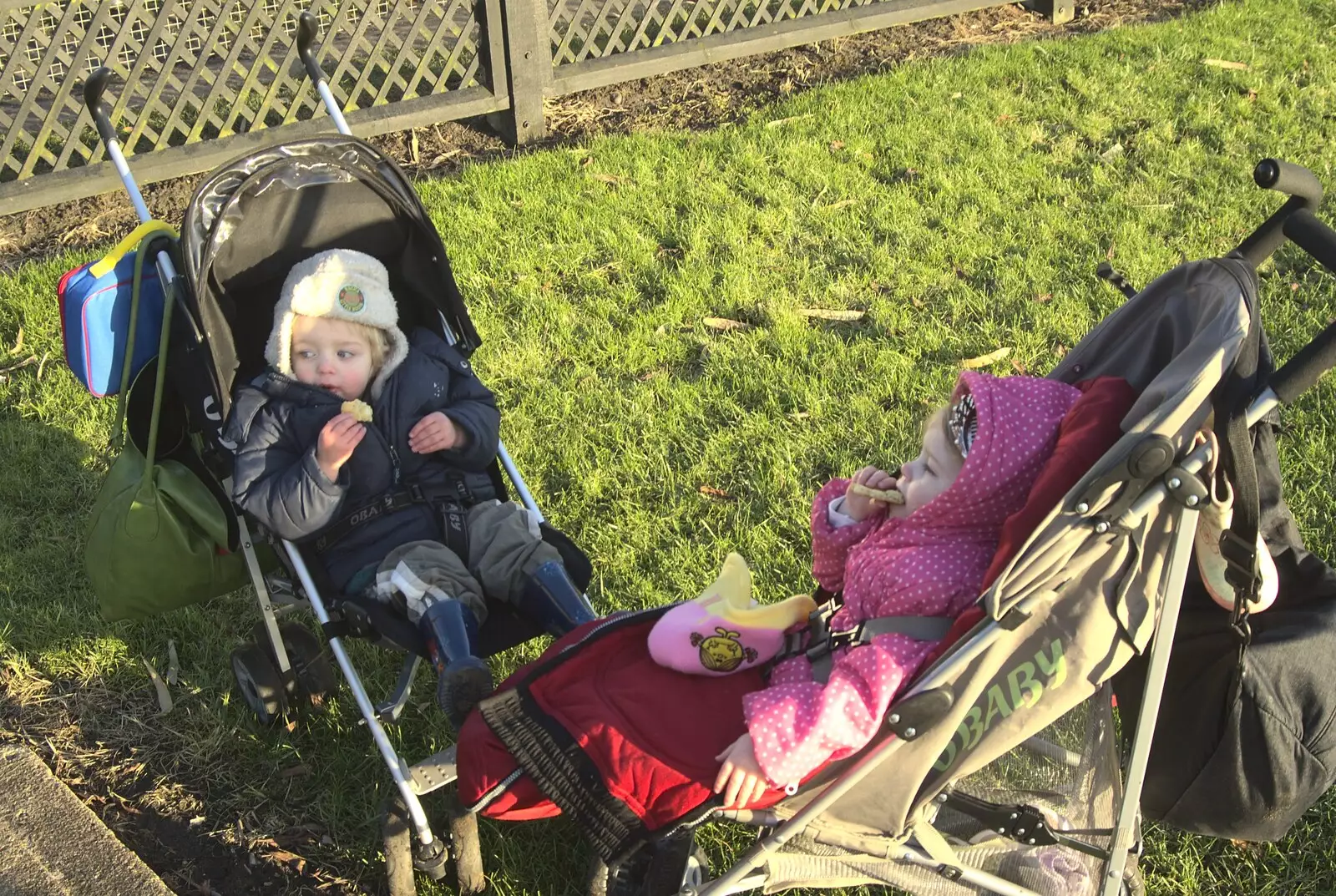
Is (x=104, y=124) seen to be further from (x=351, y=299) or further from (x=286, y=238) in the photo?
(x=351, y=299)

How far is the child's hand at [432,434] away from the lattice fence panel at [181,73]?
4327 millimetres

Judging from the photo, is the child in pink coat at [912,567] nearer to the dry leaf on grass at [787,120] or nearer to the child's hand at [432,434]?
the child's hand at [432,434]

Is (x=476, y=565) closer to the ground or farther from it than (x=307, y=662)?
farther from it

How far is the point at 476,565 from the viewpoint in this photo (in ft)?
11.3

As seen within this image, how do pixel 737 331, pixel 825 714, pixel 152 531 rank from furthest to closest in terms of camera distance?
pixel 737 331
pixel 152 531
pixel 825 714

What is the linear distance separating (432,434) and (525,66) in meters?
4.61

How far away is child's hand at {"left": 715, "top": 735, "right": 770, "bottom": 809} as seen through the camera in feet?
7.98

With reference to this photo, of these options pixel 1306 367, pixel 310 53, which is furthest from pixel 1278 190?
pixel 310 53

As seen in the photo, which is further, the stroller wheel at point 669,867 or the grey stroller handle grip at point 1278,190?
the stroller wheel at point 669,867

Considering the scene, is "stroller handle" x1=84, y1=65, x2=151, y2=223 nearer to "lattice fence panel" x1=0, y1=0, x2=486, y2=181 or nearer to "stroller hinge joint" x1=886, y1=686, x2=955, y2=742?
"stroller hinge joint" x1=886, y1=686, x2=955, y2=742

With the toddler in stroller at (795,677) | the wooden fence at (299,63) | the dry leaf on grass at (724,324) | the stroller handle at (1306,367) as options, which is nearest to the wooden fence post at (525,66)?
the wooden fence at (299,63)

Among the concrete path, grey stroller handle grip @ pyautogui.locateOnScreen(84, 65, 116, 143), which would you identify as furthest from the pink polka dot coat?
grey stroller handle grip @ pyautogui.locateOnScreen(84, 65, 116, 143)

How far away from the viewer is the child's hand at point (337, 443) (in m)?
3.33

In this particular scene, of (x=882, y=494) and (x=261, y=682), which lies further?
(x=261, y=682)
